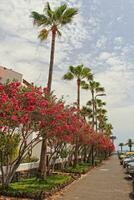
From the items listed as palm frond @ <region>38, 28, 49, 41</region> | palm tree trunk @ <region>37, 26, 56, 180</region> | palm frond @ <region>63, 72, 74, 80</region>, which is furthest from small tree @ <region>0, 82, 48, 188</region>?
palm frond @ <region>63, 72, 74, 80</region>

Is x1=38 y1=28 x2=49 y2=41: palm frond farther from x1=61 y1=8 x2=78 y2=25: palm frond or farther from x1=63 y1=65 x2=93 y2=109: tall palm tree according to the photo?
x1=63 y1=65 x2=93 y2=109: tall palm tree

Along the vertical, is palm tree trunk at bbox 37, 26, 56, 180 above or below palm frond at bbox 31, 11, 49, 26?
below

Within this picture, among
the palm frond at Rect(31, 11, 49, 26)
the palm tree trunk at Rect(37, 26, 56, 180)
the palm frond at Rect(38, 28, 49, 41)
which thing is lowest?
the palm tree trunk at Rect(37, 26, 56, 180)

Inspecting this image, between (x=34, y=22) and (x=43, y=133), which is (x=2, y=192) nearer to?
(x=43, y=133)

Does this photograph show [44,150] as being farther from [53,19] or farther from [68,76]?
[68,76]

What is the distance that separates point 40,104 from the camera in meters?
18.1

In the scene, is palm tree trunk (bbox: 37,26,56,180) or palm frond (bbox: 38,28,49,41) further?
palm frond (bbox: 38,28,49,41)

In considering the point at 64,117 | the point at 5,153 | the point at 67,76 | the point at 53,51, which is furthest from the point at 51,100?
the point at 67,76

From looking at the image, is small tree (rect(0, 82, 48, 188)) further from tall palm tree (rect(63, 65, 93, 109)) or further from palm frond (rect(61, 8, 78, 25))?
tall palm tree (rect(63, 65, 93, 109))

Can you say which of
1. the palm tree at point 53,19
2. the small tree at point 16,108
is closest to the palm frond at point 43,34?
the palm tree at point 53,19

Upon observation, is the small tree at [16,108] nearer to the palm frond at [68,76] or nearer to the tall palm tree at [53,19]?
the tall palm tree at [53,19]

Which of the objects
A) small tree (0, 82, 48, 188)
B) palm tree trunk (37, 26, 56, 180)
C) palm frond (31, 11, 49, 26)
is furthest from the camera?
palm frond (31, 11, 49, 26)

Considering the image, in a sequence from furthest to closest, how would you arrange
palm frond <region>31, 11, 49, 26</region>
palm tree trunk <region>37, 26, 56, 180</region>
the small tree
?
palm frond <region>31, 11, 49, 26</region> < palm tree trunk <region>37, 26, 56, 180</region> < the small tree

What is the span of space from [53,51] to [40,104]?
32.0 ft
